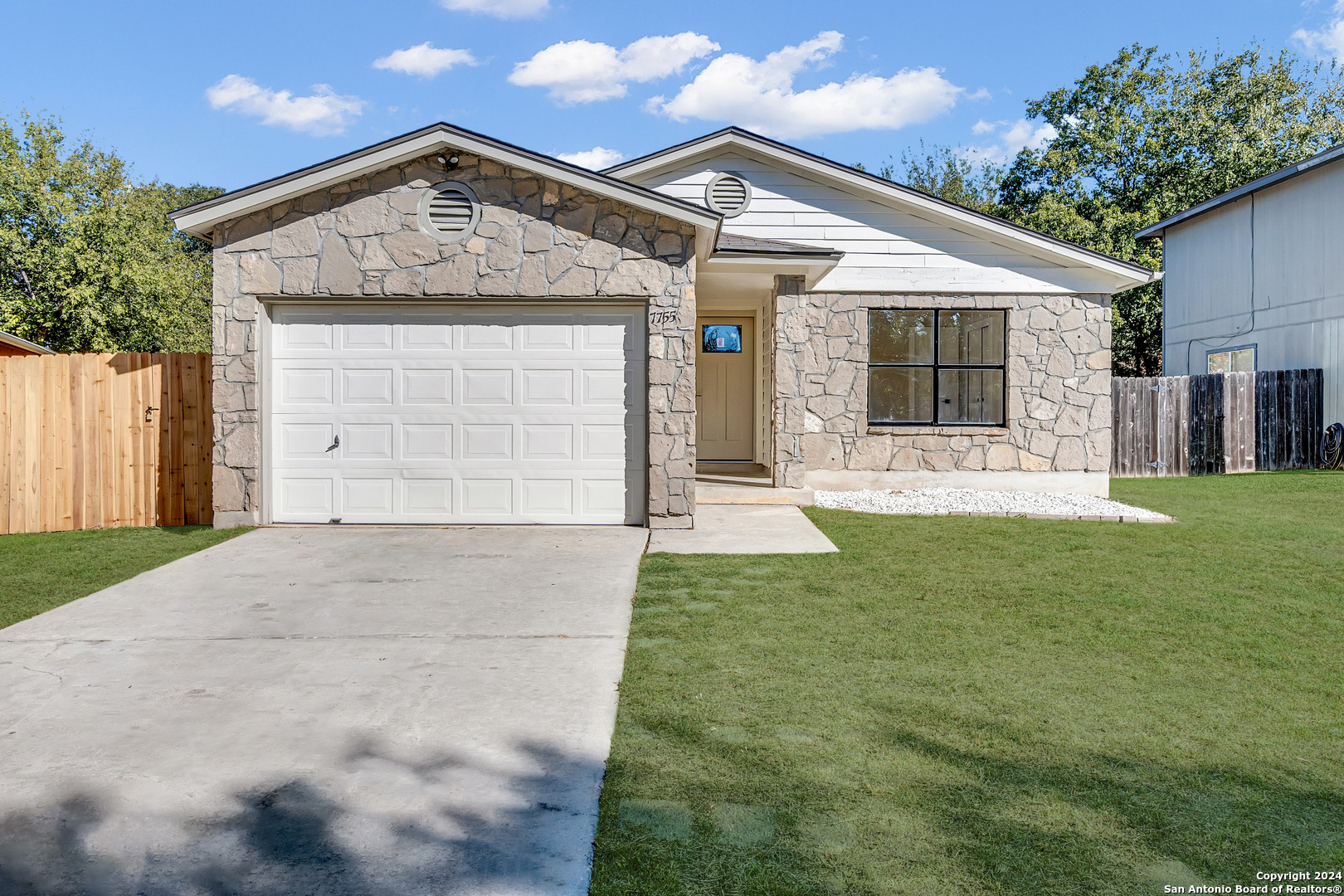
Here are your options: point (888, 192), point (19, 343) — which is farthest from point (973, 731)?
point (19, 343)

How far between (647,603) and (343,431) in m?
4.89

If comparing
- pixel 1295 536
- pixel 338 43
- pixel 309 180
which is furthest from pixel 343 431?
pixel 338 43

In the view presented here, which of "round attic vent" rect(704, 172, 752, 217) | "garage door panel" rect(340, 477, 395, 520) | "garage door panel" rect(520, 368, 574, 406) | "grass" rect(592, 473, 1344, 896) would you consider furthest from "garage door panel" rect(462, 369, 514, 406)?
"round attic vent" rect(704, 172, 752, 217)

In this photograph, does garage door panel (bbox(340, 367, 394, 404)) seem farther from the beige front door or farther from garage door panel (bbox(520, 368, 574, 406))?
the beige front door

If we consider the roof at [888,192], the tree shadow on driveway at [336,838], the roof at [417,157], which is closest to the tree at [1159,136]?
the roof at [888,192]

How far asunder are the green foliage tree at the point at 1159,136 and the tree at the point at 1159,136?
3 centimetres

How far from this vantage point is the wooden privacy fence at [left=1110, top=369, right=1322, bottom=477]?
16328mm

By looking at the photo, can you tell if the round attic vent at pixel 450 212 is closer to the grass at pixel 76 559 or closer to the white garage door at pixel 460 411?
the white garage door at pixel 460 411

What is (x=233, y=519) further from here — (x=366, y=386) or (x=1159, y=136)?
(x=1159, y=136)

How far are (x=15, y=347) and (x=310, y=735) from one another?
11.7 meters

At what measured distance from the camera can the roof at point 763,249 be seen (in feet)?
36.9

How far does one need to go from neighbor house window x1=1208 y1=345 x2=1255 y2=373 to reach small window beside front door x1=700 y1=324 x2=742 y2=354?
1157cm

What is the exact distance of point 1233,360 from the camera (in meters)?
20.8

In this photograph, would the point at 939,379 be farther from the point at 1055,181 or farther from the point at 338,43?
the point at 1055,181
